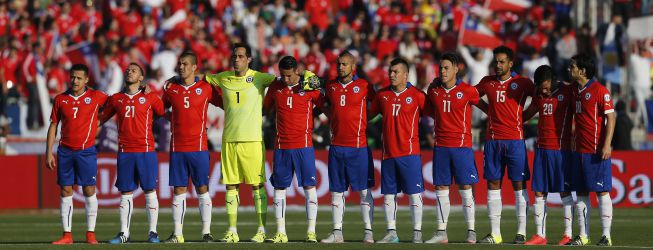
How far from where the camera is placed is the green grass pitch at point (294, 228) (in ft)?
60.8

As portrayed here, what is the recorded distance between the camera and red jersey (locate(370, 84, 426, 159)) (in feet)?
62.0

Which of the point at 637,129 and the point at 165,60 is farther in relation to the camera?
the point at 165,60

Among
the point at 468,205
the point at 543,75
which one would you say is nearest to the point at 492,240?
the point at 468,205

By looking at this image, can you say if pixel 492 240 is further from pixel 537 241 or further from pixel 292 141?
pixel 292 141

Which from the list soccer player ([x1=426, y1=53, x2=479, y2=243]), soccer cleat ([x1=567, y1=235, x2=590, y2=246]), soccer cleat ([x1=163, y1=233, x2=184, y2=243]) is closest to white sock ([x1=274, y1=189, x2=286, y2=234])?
soccer cleat ([x1=163, y1=233, x2=184, y2=243])

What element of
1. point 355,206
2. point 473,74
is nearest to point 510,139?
point 355,206

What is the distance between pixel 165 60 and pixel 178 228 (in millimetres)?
16045

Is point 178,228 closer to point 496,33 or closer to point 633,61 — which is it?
point 633,61

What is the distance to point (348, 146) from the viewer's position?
1900cm

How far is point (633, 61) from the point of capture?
31406 mm

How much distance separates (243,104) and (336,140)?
1272 millimetres

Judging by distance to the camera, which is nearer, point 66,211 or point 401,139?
point 401,139

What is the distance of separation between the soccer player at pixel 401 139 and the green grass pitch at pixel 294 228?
61 cm

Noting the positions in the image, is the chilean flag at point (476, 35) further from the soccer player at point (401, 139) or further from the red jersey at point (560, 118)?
the red jersey at point (560, 118)
